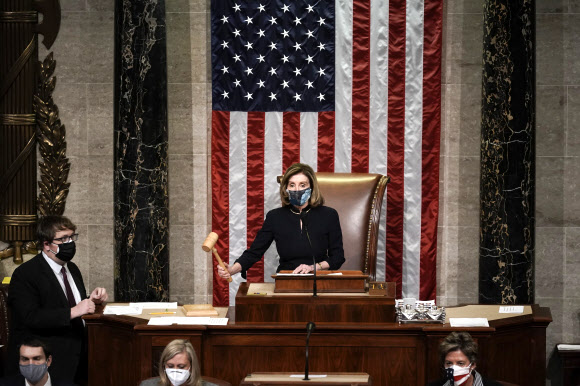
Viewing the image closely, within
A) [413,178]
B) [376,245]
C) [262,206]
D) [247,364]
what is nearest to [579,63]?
[413,178]

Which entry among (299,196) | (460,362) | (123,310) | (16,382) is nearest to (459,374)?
(460,362)

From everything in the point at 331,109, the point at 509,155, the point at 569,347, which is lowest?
the point at 569,347

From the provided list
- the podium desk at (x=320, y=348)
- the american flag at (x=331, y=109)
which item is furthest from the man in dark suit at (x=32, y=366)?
the american flag at (x=331, y=109)

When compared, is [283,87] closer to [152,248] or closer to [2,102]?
[152,248]

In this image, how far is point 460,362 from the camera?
18.3 feet

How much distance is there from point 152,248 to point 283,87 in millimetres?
2039

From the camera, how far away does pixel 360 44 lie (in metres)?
9.16

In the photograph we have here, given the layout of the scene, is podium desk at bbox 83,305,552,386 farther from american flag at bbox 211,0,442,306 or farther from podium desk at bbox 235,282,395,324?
american flag at bbox 211,0,442,306

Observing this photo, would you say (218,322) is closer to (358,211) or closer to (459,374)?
(459,374)

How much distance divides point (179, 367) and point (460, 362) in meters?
1.67

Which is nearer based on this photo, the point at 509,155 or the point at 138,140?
the point at 509,155

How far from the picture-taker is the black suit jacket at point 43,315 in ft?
20.3

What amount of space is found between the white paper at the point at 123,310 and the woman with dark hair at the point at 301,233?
923 millimetres

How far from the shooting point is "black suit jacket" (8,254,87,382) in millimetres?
6188
